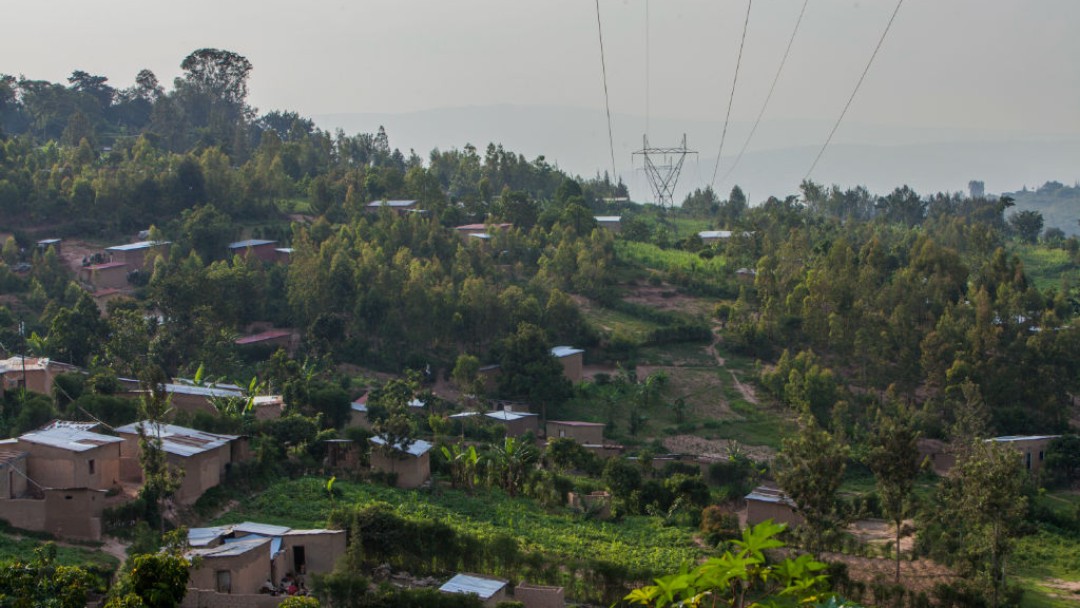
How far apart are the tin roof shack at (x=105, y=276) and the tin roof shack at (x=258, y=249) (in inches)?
155

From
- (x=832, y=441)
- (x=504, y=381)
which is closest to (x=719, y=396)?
(x=504, y=381)

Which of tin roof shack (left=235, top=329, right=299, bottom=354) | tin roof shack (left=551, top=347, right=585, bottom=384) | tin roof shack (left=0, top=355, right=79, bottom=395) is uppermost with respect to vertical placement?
tin roof shack (left=0, top=355, right=79, bottom=395)

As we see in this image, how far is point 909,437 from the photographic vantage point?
21.2m

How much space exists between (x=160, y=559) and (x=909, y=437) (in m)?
13.2

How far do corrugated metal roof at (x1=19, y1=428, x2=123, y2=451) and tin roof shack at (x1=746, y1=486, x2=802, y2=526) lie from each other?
12460mm

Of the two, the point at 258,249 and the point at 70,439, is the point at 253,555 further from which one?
the point at 258,249

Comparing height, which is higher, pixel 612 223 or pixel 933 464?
pixel 612 223

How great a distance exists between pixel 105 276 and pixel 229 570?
23823 millimetres

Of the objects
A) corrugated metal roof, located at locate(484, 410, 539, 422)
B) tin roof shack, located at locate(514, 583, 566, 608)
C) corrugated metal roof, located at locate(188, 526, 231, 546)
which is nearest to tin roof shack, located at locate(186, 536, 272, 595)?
corrugated metal roof, located at locate(188, 526, 231, 546)

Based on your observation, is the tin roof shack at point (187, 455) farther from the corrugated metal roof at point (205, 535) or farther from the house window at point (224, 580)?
the house window at point (224, 580)

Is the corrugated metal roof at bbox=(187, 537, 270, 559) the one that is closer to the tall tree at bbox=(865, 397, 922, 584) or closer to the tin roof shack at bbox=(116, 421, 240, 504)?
the tin roof shack at bbox=(116, 421, 240, 504)

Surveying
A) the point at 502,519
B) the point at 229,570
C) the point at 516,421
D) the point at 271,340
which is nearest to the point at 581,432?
the point at 516,421

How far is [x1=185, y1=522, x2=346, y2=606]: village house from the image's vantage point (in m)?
17.0

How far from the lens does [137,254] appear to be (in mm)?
39719
